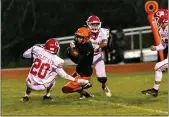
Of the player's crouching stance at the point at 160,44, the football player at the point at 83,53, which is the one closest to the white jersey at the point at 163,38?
the player's crouching stance at the point at 160,44

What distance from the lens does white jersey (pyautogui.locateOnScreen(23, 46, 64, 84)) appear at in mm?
10930

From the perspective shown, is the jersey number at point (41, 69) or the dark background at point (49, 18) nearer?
the jersey number at point (41, 69)

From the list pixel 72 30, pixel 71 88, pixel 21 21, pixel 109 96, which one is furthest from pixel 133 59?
pixel 71 88

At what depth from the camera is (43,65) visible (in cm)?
1098

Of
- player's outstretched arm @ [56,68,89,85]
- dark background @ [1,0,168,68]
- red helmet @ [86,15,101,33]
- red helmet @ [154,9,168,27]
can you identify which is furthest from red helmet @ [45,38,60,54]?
dark background @ [1,0,168,68]

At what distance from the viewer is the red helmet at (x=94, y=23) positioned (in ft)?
39.6

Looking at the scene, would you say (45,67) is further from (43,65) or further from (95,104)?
(95,104)

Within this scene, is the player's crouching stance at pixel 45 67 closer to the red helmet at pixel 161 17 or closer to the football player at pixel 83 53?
the football player at pixel 83 53

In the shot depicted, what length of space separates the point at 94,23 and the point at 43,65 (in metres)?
1.85

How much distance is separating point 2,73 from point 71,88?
31.7 ft

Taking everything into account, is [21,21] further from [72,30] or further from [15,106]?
[15,106]

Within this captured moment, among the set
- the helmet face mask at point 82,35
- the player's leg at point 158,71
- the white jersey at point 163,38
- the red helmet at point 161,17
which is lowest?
the player's leg at point 158,71

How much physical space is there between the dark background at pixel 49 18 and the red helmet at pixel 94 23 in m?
9.58

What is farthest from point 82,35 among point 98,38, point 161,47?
point 161,47
